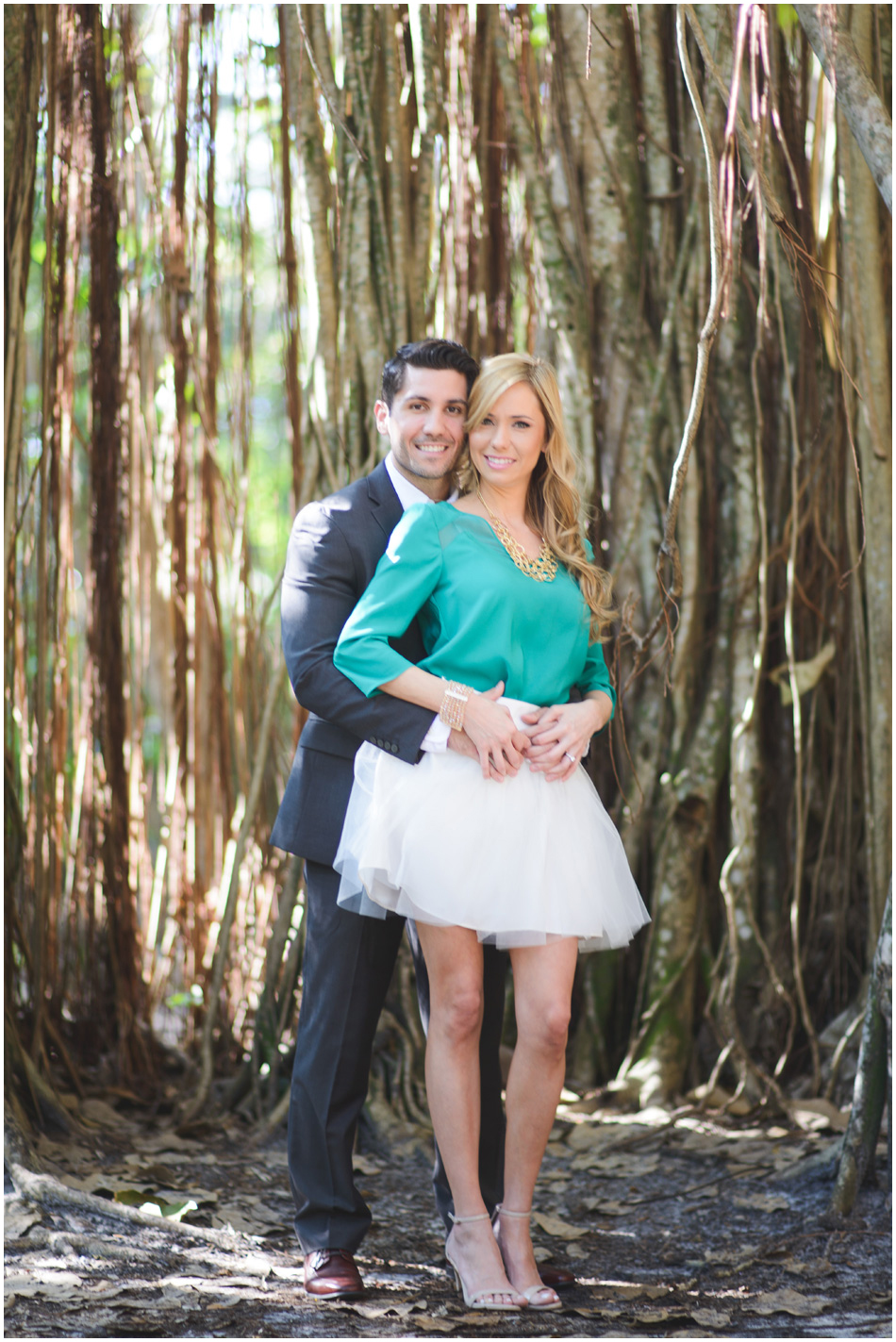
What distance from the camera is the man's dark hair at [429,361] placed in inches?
71.9

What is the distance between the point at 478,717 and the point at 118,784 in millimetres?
1459

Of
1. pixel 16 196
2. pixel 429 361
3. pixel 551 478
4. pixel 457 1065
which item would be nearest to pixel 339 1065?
pixel 457 1065

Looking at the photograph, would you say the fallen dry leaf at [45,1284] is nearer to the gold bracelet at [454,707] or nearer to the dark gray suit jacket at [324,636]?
the dark gray suit jacket at [324,636]

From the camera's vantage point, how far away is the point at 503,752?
1630 millimetres

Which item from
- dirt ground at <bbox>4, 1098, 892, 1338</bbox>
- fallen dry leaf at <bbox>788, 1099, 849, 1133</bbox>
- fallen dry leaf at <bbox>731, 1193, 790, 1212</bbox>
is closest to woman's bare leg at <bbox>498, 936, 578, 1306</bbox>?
dirt ground at <bbox>4, 1098, 892, 1338</bbox>

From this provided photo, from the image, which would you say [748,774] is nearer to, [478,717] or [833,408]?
[833,408]

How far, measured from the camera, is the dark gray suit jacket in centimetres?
175

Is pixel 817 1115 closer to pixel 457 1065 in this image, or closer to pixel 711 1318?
pixel 711 1318

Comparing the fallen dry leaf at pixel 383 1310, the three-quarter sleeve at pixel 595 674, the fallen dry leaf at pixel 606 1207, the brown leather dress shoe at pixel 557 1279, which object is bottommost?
the fallen dry leaf at pixel 606 1207

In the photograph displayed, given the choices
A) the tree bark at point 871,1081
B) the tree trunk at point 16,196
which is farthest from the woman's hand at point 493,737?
the tree trunk at point 16,196

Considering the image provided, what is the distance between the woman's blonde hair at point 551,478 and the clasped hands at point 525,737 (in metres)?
0.18

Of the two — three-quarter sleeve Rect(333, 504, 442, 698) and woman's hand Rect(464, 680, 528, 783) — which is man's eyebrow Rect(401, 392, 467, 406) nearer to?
three-quarter sleeve Rect(333, 504, 442, 698)

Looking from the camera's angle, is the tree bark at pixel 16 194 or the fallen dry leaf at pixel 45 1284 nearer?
the fallen dry leaf at pixel 45 1284

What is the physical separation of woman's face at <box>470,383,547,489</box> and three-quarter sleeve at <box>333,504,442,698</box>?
0.15 metres
